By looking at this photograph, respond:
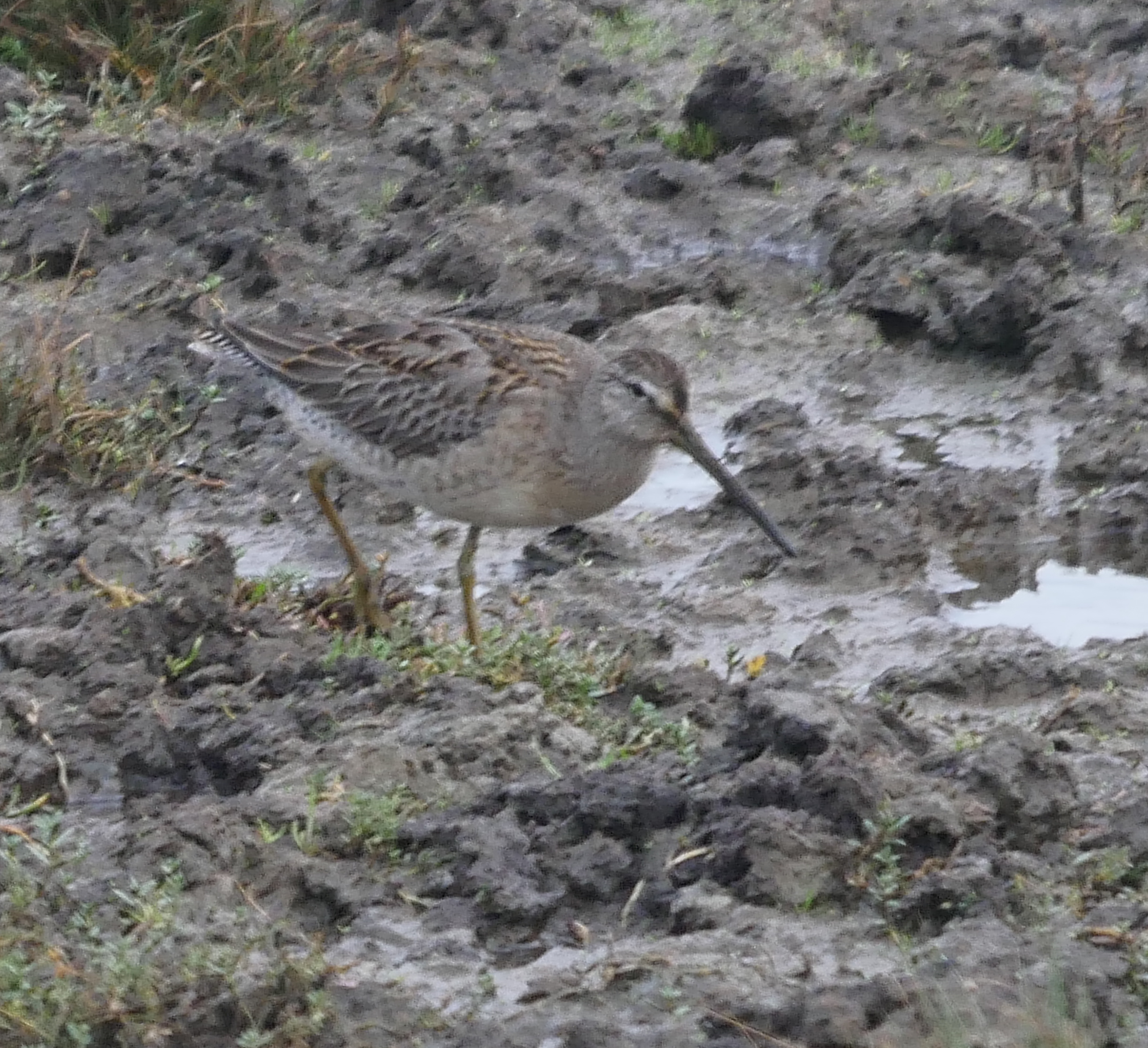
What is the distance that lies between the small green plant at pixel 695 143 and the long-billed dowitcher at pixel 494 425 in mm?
4169

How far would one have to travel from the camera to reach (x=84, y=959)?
474 centimetres

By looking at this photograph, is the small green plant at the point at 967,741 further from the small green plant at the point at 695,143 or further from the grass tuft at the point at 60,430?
the small green plant at the point at 695,143

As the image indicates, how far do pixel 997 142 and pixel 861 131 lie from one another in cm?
70

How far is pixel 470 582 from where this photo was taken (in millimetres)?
7047

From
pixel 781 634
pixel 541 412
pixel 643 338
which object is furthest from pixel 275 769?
pixel 643 338

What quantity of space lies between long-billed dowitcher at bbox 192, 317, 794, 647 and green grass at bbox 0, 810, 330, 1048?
1904mm

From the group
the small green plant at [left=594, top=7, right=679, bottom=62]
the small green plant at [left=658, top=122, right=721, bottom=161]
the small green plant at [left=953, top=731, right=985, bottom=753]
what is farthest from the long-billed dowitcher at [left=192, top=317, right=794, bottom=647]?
the small green plant at [left=594, top=7, right=679, bottom=62]

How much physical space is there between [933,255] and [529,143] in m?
2.44

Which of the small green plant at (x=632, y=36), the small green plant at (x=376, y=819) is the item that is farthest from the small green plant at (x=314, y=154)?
the small green plant at (x=376, y=819)

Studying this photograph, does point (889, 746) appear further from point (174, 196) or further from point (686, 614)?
point (174, 196)

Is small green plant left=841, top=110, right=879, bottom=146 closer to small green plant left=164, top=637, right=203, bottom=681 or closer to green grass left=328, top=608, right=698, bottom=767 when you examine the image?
green grass left=328, top=608, right=698, bottom=767

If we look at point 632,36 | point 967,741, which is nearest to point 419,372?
point 967,741

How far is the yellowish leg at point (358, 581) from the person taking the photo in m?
6.88

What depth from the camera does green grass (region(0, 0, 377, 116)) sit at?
10.7 metres
